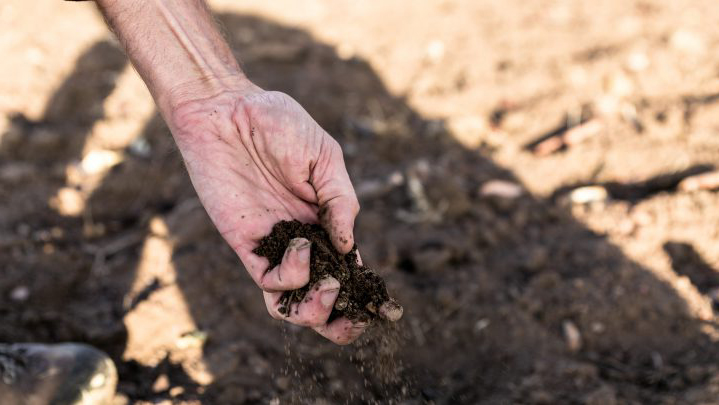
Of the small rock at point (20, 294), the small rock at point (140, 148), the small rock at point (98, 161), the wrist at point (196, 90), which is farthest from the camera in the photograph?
the small rock at point (140, 148)

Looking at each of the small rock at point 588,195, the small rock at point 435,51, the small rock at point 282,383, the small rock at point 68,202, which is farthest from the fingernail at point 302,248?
the small rock at point 435,51

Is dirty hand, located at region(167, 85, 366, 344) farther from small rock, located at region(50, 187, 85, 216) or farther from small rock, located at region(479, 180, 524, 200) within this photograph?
small rock, located at region(50, 187, 85, 216)

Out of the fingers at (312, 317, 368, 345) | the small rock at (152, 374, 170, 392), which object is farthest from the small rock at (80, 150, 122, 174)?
the fingers at (312, 317, 368, 345)

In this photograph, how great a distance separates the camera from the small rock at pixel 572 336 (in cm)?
214

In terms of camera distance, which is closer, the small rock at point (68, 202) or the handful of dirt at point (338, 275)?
the handful of dirt at point (338, 275)

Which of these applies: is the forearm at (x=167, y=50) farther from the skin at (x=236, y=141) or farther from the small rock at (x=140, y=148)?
A: the small rock at (x=140, y=148)

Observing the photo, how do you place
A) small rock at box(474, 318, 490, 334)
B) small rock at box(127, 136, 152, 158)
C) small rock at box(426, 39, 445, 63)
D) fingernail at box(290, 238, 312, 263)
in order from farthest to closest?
small rock at box(426, 39, 445, 63) < small rock at box(127, 136, 152, 158) < small rock at box(474, 318, 490, 334) < fingernail at box(290, 238, 312, 263)

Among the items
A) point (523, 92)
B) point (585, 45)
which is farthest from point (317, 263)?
point (585, 45)

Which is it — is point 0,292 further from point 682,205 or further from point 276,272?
point 682,205

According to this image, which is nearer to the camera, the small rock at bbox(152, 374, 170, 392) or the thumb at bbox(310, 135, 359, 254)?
the thumb at bbox(310, 135, 359, 254)

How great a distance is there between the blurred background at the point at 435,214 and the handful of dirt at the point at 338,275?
27 centimetres

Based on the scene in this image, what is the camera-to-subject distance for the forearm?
1969mm

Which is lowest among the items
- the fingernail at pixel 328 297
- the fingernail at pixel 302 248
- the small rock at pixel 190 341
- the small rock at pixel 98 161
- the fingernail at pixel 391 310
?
the small rock at pixel 98 161

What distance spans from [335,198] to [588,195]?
4.52ft
